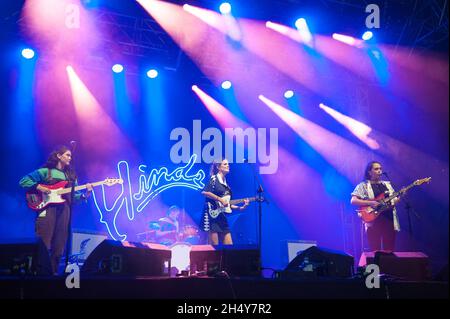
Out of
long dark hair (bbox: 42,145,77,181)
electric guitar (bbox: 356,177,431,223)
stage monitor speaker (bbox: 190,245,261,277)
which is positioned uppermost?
long dark hair (bbox: 42,145,77,181)

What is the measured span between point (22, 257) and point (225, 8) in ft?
19.7

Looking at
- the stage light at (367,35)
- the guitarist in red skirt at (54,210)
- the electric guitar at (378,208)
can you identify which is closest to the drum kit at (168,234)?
the guitarist in red skirt at (54,210)

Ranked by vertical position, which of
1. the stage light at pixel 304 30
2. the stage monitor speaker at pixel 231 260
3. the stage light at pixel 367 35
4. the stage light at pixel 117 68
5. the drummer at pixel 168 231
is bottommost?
the stage monitor speaker at pixel 231 260

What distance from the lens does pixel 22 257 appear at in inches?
167

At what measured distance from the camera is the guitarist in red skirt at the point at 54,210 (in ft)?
19.8

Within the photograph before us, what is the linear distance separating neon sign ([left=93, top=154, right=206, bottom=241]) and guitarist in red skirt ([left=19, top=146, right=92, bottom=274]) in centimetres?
344

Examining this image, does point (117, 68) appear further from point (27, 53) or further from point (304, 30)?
point (304, 30)

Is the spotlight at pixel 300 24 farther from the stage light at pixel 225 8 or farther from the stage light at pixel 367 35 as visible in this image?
the stage light at pixel 225 8

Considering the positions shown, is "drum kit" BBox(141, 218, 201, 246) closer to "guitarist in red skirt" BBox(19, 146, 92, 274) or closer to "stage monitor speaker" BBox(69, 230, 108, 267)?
"stage monitor speaker" BBox(69, 230, 108, 267)

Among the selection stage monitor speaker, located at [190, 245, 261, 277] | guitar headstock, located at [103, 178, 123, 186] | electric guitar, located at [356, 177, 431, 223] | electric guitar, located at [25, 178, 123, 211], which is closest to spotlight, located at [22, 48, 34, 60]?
guitar headstock, located at [103, 178, 123, 186]

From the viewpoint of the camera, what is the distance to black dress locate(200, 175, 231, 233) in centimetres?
682

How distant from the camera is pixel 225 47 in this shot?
31.3 ft

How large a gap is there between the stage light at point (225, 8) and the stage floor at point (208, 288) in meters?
5.92

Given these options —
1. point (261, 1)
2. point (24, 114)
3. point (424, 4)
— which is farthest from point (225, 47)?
point (24, 114)
